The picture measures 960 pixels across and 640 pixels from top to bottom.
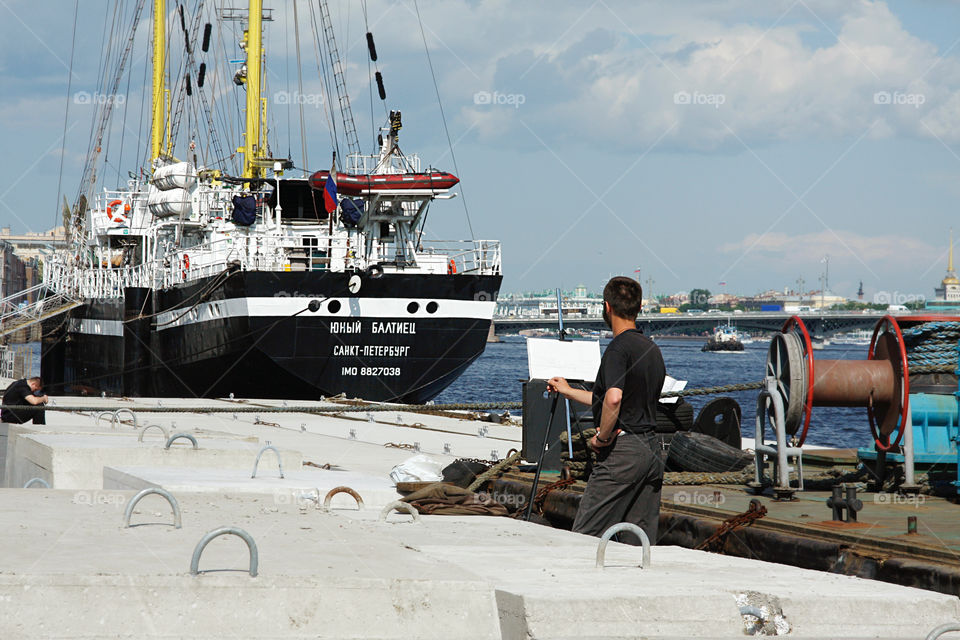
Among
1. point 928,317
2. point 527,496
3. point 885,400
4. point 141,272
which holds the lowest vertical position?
point 527,496

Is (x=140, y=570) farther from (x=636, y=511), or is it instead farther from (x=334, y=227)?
(x=334, y=227)

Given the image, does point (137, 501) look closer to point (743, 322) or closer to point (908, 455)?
point (908, 455)

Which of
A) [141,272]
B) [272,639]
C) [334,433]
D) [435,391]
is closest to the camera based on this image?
[272,639]

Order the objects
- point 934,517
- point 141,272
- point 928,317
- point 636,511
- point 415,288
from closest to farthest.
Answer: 1. point 636,511
2. point 934,517
3. point 928,317
4. point 415,288
5. point 141,272

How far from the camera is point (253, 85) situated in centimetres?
3647

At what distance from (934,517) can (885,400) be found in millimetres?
1365

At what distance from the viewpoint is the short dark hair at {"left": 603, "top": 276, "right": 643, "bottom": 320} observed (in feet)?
20.3

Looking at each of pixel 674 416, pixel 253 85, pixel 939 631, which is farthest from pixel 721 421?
pixel 253 85

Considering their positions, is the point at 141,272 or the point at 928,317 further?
the point at 141,272

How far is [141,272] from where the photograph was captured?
38938 millimetres

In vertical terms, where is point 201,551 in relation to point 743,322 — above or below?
below

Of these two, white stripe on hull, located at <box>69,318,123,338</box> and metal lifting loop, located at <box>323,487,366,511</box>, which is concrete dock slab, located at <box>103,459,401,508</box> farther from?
white stripe on hull, located at <box>69,318,123,338</box>

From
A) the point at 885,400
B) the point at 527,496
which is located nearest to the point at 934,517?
the point at 885,400

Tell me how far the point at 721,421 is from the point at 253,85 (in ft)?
94.4
